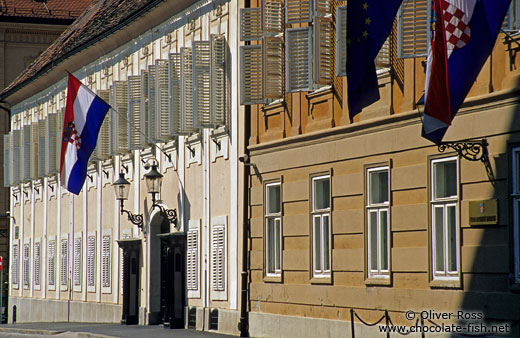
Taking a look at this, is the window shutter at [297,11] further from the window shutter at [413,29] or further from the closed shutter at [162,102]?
the closed shutter at [162,102]

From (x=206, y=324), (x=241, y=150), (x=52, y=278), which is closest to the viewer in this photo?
(x=241, y=150)

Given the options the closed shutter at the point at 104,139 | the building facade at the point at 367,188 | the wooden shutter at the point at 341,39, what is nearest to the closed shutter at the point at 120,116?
the closed shutter at the point at 104,139

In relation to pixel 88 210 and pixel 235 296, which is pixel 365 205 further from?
pixel 88 210

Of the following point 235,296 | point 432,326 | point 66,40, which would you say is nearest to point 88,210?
point 66,40

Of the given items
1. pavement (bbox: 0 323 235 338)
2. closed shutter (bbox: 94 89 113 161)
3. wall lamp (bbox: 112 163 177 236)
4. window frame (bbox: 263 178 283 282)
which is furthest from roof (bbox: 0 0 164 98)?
window frame (bbox: 263 178 283 282)

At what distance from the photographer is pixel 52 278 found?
1714 inches

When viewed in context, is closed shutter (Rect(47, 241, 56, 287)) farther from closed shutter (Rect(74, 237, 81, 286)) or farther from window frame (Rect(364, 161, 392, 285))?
window frame (Rect(364, 161, 392, 285))

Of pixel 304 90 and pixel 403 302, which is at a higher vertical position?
pixel 304 90

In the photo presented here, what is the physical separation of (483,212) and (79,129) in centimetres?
1648

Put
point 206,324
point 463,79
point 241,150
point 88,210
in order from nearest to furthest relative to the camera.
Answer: point 463,79 < point 241,150 < point 206,324 < point 88,210

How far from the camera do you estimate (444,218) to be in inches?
725

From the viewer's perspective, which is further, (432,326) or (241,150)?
(241,150)

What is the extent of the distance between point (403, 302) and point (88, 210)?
20877mm

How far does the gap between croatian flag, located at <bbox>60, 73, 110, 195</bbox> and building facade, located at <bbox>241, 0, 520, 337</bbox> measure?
251 inches
